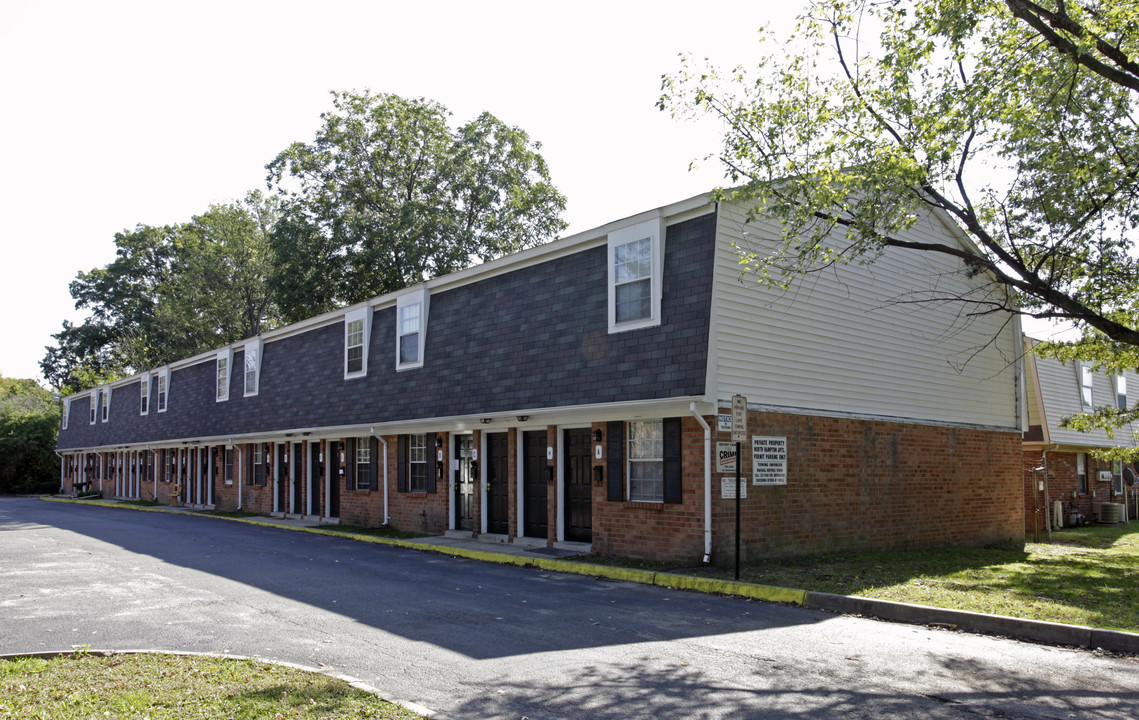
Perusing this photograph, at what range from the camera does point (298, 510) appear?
26.3 m

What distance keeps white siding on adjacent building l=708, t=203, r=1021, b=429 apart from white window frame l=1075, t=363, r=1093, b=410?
9976mm

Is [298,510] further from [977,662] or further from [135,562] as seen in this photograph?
[977,662]

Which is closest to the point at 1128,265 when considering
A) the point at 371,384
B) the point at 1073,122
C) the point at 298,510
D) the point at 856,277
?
the point at 1073,122

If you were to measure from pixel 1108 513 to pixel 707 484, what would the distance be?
843 inches

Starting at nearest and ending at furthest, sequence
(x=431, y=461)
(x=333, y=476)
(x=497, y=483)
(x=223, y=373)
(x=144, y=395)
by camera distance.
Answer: (x=497, y=483)
(x=431, y=461)
(x=333, y=476)
(x=223, y=373)
(x=144, y=395)

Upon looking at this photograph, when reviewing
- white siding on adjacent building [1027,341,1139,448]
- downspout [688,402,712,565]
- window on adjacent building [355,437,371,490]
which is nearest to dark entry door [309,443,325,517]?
window on adjacent building [355,437,371,490]

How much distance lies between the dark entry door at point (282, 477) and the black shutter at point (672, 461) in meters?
16.9

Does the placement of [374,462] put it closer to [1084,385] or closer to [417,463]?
[417,463]

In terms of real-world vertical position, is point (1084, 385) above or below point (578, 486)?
above

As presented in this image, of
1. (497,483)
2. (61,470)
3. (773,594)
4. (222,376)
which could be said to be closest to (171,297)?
(61,470)

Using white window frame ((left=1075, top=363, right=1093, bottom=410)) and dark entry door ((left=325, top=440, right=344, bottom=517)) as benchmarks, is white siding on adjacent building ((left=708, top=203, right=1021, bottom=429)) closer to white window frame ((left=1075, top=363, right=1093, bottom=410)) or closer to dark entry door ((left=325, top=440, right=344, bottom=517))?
white window frame ((left=1075, top=363, right=1093, bottom=410))

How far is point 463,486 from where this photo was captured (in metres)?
19.4

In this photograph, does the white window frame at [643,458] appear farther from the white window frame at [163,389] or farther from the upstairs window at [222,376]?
the white window frame at [163,389]

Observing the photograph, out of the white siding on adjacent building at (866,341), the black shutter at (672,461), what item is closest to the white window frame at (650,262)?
the white siding on adjacent building at (866,341)
